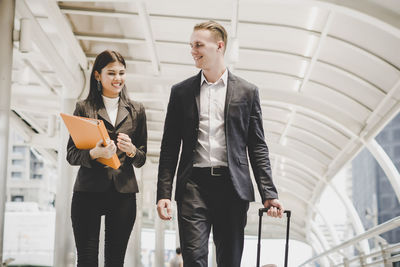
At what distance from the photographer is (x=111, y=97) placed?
3578 millimetres

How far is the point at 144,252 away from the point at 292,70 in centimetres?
592

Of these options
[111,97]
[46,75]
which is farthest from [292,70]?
[111,97]

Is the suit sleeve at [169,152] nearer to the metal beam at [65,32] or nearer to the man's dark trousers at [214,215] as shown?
the man's dark trousers at [214,215]

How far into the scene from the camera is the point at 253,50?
36.1ft

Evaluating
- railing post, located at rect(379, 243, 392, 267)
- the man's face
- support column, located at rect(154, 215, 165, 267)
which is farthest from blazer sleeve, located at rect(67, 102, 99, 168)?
support column, located at rect(154, 215, 165, 267)

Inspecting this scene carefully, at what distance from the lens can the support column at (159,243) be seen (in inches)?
623

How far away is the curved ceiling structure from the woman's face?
14.5ft

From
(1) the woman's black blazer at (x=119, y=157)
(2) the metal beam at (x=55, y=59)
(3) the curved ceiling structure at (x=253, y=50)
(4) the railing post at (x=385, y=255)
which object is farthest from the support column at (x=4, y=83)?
(4) the railing post at (x=385, y=255)

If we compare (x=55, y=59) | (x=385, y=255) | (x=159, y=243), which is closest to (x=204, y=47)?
(x=385, y=255)

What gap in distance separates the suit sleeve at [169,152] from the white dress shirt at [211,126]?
0.16m

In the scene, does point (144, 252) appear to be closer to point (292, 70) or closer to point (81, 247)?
point (292, 70)

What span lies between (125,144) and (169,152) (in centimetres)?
25

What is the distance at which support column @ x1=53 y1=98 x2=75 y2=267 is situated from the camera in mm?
10828

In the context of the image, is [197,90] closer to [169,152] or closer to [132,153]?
[169,152]
